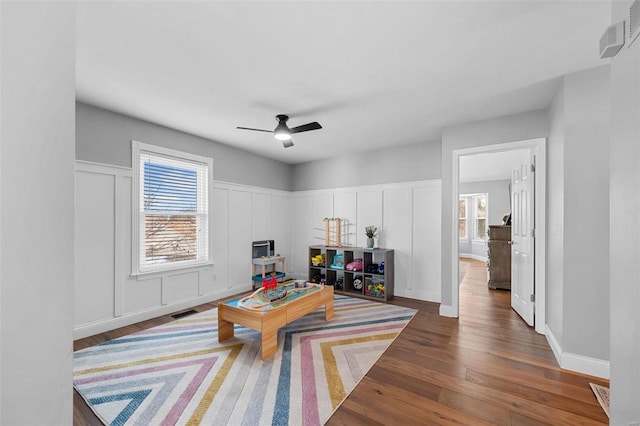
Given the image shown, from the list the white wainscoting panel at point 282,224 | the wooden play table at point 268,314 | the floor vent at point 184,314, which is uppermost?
the white wainscoting panel at point 282,224

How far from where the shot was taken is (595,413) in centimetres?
189

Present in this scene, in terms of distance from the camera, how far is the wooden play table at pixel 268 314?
2.59 meters

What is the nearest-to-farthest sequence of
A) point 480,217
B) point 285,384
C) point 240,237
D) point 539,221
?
point 285,384, point 539,221, point 240,237, point 480,217

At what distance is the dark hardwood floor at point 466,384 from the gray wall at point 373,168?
8.02 ft

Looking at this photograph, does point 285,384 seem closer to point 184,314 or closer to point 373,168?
point 184,314

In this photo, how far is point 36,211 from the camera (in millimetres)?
442

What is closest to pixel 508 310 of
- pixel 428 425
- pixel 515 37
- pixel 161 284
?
pixel 428 425

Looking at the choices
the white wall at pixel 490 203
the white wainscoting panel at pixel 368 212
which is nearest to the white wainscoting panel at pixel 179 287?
the white wainscoting panel at pixel 368 212

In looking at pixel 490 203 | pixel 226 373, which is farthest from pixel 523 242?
pixel 490 203

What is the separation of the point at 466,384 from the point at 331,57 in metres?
2.85

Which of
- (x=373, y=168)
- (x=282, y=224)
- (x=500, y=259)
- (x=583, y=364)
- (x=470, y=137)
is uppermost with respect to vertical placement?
(x=470, y=137)

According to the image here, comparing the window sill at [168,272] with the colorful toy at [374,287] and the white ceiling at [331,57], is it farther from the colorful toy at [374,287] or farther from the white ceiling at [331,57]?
the colorful toy at [374,287]

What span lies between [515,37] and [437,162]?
2514mm

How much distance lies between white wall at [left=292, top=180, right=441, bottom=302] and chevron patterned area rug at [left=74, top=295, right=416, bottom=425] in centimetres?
130
